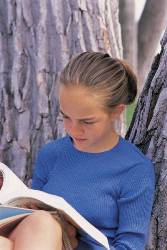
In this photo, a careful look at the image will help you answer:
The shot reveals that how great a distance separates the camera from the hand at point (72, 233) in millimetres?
1910

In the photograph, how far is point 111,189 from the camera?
2023mm

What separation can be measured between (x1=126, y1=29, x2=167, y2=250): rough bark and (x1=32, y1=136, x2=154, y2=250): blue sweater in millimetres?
152

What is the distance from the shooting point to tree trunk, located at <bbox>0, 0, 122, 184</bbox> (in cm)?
297

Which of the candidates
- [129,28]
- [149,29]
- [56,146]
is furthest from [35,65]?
[149,29]

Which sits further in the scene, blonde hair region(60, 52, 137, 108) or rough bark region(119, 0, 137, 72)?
rough bark region(119, 0, 137, 72)

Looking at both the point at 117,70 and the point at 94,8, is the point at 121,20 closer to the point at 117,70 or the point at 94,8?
the point at 94,8

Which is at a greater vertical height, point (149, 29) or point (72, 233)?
point (72, 233)

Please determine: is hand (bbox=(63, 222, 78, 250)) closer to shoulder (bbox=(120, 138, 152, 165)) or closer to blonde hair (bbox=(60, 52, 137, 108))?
shoulder (bbox=(120, 138, 152, 165))

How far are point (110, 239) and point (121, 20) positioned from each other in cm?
439

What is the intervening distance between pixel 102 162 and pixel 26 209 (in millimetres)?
409

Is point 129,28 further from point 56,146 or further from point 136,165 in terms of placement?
point 136,165

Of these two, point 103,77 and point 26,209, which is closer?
point 26,209

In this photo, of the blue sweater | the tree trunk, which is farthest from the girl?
the tree trunk

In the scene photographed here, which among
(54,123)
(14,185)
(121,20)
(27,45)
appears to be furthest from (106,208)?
(121,20)
